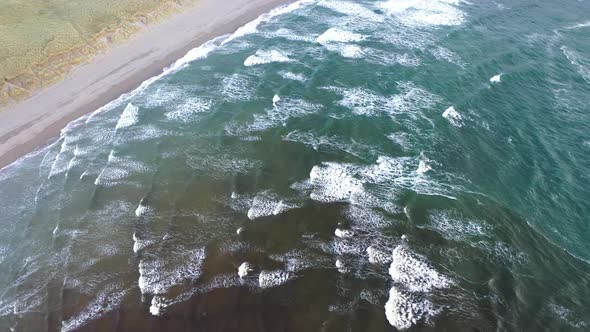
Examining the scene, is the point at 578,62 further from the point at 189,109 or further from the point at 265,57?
the point at 189,109

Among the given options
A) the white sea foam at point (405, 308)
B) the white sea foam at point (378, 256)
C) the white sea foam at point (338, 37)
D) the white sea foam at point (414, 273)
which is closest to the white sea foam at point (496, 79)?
the white sea foam at point (338, 37)

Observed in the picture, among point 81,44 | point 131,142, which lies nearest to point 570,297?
point 131,142

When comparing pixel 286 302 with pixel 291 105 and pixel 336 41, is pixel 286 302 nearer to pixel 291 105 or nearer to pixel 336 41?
pixel 291 105

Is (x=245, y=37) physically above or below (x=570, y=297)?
above

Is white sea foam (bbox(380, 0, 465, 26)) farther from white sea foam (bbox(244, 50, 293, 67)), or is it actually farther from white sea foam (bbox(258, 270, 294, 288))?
white sea foam (bbox(258, 270, 294, 288))

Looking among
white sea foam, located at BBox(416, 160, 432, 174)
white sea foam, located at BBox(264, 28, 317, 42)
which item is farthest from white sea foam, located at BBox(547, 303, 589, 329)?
white sea foam, located at BBox(264, 28, 317, 42)
